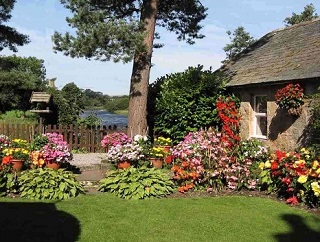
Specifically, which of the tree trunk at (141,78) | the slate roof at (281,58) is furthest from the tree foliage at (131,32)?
the slate roof at (281,58)

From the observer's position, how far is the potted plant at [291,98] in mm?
11672

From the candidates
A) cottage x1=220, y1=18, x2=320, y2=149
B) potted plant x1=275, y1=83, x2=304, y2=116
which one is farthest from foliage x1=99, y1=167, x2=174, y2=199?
cottage x1=220, y1=18, x2=320, y2=149

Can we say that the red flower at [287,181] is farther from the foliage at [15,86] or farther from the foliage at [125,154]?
the foliage at [15,86]

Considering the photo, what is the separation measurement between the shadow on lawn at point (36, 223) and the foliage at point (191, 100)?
8.12m

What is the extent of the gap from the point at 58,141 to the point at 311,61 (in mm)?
7887

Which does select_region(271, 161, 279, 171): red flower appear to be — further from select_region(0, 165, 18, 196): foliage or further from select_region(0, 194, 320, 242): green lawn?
select_region(0, 165, 18, 196): foliage

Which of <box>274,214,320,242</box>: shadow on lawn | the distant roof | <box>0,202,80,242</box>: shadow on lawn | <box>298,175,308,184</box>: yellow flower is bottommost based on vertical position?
Result: <box>274,214,320,242</box>: shadow on lawn

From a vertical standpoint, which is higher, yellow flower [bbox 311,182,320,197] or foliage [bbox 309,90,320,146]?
foliage [bbox 309,90,320,146]

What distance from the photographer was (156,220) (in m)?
7.10

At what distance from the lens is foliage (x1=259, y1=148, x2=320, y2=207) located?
26.1 ft

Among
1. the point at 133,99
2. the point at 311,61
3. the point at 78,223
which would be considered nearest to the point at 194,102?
the point at 133,99

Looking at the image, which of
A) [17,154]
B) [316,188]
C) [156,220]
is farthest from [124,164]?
[316,188]

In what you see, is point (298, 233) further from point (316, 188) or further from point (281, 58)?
point (281, 58)

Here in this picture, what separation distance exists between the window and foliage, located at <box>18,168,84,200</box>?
300 inches
